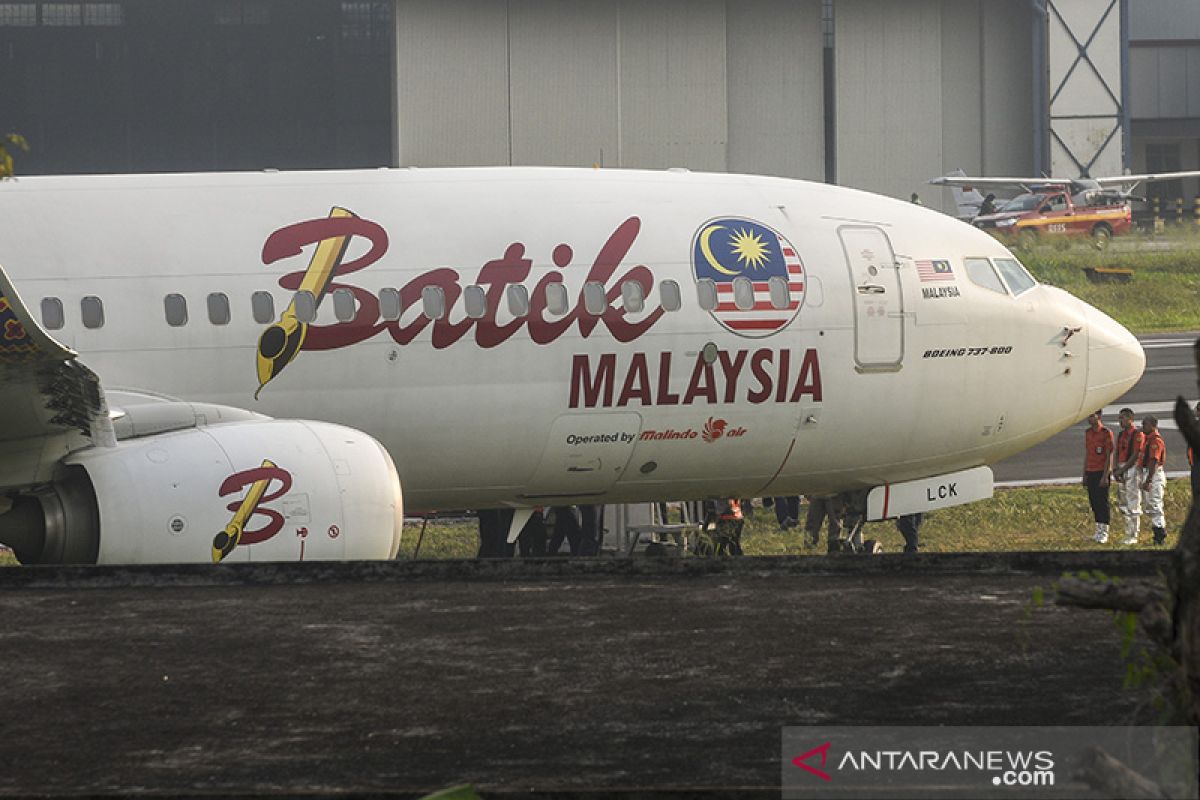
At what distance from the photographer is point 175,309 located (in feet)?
65.2

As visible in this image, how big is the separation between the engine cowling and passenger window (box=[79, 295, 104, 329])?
6.77 feet

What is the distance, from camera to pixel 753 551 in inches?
1155

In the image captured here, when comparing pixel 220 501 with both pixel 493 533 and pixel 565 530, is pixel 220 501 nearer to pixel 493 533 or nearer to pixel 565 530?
pixel 493 533

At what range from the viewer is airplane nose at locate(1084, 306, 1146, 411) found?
22.6 metres

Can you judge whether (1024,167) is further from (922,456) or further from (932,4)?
(922,456)

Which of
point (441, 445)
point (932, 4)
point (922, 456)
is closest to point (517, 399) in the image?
point (441, 445)

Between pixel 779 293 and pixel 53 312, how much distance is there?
27.0ft

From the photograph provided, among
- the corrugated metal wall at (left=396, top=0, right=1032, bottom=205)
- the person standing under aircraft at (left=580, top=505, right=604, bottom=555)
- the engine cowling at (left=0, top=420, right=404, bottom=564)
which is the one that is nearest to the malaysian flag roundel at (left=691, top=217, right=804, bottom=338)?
the engine cowling at (left=0, top=420, right=404, bottom=564)

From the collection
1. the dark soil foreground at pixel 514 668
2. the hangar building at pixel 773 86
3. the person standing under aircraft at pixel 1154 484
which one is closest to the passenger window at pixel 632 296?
the dark soil foreground at pixel 514 668

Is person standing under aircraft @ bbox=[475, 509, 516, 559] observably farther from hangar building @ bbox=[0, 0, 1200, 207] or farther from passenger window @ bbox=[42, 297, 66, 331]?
hangar building @ bbox=[0, 0, 1200, 207]

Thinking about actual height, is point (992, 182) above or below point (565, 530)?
above

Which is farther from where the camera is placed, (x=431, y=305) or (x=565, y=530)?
(x=565, y=530)

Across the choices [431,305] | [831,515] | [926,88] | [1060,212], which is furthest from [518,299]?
[1060,212]

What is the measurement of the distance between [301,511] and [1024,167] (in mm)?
64209
